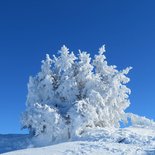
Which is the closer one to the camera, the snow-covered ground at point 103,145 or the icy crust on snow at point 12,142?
the snow-covered ground at point 103,145

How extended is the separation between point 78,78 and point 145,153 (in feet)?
51.5

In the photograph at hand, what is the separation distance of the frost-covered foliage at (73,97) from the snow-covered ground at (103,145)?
1.84 meters

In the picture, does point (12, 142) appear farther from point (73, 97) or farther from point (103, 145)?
point (103, 145)

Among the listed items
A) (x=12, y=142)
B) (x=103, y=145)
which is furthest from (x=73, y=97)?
(x=103, y=145)

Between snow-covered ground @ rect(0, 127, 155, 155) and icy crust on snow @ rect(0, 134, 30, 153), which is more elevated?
icy crust on snow @ rect(0, 134, 30, 153)

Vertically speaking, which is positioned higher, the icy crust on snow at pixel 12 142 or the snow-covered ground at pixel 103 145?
the icy crust on snow at pixel 12 142

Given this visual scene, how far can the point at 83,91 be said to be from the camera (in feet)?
126

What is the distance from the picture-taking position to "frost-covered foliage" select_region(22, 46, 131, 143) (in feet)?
115

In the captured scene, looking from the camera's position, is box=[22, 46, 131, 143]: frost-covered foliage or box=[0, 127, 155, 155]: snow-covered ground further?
box=[22, 46, 131, 143]: frost-covered foliage

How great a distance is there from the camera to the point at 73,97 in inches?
1507

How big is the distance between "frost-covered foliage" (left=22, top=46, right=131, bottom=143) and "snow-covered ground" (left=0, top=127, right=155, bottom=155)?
1841 millimetres

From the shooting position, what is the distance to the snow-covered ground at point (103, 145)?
80.9ft

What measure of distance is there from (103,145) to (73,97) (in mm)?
12457

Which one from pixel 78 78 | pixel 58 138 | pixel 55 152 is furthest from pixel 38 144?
pixel 55 152
